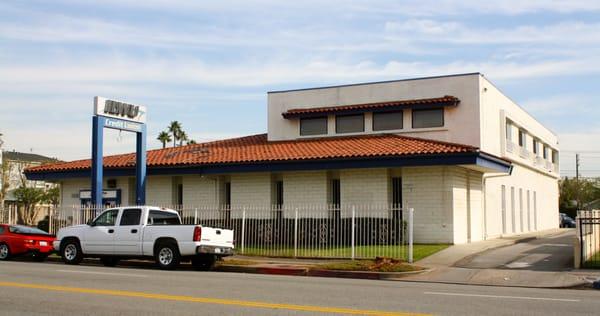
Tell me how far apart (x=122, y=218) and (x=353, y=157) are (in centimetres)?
870

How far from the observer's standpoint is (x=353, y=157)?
2509 centimetres

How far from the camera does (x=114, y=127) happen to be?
26203 mm

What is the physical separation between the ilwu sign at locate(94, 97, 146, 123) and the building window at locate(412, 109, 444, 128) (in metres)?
11.1

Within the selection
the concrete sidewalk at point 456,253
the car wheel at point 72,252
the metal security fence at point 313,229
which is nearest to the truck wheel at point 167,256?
the car wheel at point 72,252

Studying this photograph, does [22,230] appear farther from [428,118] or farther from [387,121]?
[428,118]

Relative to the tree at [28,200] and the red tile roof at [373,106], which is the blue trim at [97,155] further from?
the tree at [28,200]

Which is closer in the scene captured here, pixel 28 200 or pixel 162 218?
pixel 162 218

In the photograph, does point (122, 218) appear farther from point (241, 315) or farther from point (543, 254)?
point (543, 254)

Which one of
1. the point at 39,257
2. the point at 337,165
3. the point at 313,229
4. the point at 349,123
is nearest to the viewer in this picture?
the point at 39,257

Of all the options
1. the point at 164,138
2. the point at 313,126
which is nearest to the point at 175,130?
the point at 164,138

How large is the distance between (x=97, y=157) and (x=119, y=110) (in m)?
1.95

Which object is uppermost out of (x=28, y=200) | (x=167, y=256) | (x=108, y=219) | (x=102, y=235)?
(x=28, y=200)

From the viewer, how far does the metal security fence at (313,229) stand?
2286cm

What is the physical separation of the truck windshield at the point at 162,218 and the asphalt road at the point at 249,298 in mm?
4547
